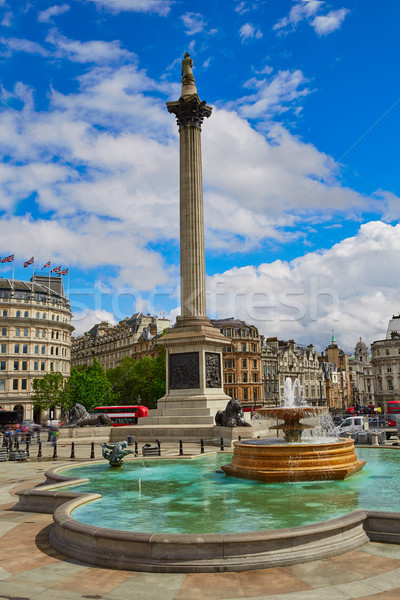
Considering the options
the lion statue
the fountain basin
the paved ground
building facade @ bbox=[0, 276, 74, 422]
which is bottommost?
the paved ground

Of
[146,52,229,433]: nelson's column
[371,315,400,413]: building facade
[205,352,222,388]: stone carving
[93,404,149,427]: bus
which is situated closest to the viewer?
[146,52,229,433]: nelson's column

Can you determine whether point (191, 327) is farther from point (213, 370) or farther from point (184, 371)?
point (213, 370)

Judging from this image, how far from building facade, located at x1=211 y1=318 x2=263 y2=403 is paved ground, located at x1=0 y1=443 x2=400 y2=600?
264ft

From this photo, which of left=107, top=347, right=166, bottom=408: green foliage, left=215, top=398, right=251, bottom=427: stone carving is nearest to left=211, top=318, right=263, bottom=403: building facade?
left=107, top=347, right=166, bottom=408: green foliage

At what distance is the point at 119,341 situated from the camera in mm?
116375

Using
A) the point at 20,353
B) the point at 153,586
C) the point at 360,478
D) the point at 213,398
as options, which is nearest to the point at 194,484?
the point at 360,478

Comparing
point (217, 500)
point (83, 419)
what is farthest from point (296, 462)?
point (83, 419)

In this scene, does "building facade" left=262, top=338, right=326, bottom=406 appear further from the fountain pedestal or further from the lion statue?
the fountain pedestal

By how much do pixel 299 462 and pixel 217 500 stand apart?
3.68m

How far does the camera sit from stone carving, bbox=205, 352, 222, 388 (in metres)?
37.3

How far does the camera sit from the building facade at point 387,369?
382 feet

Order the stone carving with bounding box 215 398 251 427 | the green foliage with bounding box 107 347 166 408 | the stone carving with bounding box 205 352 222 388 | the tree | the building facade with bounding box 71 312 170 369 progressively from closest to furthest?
the stone carving with bounding box 215 398 251 427 < the stone carving with bounding box 205 352 222 388 < the tree < the green foliage with bounding box 107 347 166 408 < the building facade with bounding box 71 312 170 369

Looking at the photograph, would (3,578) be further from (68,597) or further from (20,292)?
(20,292)

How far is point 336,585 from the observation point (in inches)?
299
